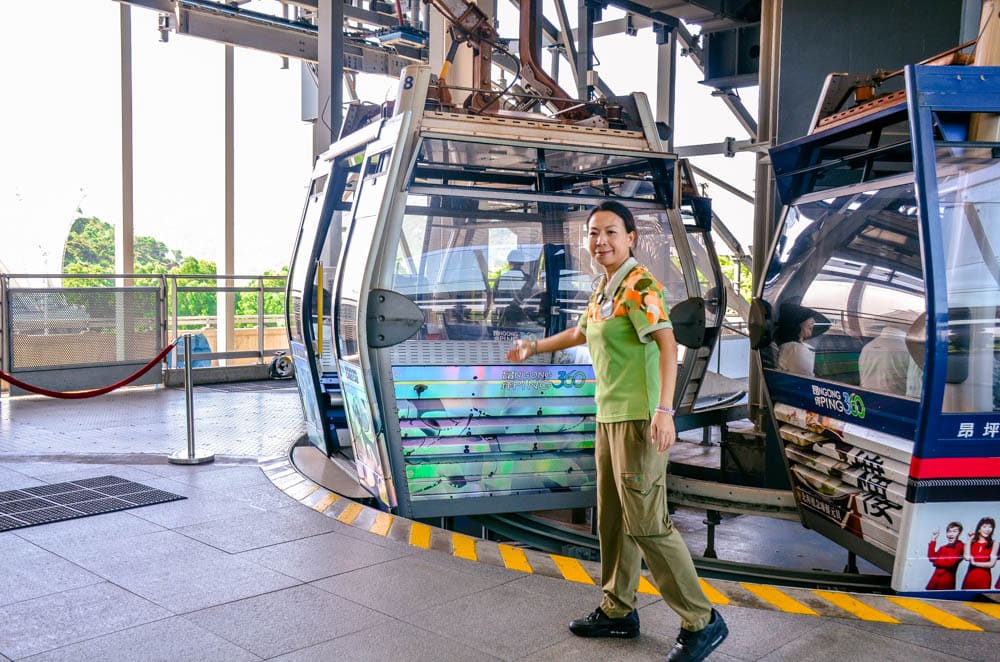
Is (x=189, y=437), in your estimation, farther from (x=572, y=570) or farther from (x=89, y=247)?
(x=89, y=247)

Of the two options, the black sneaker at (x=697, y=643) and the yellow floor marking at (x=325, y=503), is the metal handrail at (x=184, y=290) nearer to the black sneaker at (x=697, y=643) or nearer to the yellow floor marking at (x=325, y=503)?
the yellow floor marking at (x=325, y=503)

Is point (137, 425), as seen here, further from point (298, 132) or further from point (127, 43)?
point (298, 132)

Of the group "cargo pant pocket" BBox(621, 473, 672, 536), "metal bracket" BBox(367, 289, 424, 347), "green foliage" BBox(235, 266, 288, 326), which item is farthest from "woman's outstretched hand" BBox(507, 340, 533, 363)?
"green foliage" BBox(235, 266, 288, 326)

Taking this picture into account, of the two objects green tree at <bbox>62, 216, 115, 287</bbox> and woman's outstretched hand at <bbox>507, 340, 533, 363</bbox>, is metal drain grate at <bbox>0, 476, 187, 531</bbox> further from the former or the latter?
green tree at <bbox>62, 216, 115, 287</bbox>

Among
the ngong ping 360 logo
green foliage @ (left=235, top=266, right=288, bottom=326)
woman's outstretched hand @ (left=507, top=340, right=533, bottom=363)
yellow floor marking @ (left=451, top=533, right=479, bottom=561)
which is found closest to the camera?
woman's outstretched hand @ (left=507, top=340, right=533, bottom=363)

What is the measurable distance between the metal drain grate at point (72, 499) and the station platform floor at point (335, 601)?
147 mm

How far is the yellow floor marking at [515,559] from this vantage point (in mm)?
4488

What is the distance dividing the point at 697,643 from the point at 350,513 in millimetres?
2718

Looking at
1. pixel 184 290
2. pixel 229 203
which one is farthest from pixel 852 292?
pixel 229 203

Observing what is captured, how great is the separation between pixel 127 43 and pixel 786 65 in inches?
374

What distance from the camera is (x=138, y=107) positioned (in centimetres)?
1352

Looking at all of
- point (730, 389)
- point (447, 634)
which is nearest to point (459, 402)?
point (447, 634)

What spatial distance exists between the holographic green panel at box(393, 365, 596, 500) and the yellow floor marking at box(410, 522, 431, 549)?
0.34 m

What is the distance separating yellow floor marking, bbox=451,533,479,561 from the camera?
4668mm
